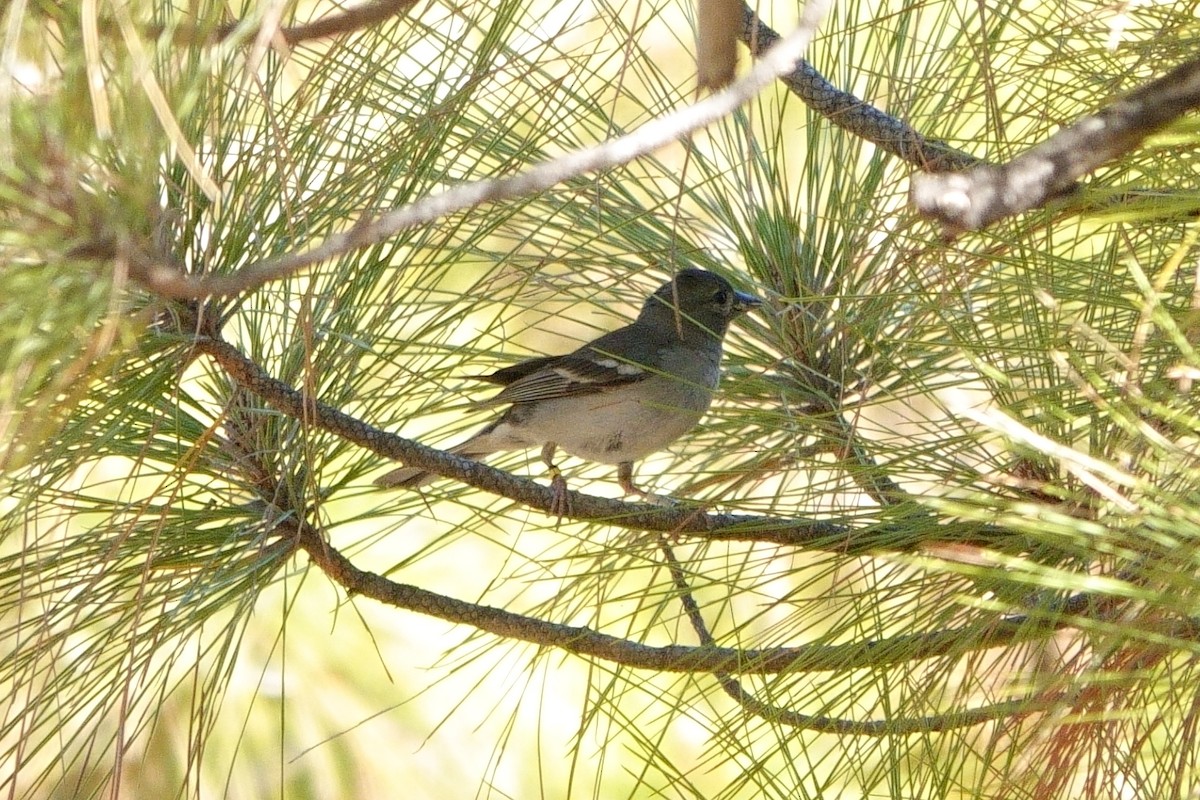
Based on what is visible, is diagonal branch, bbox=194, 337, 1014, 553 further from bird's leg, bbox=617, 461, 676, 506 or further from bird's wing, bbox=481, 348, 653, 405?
bird's wing, bbox=481, 348, 653, 405

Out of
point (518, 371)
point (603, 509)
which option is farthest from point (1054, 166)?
point (518, 371)

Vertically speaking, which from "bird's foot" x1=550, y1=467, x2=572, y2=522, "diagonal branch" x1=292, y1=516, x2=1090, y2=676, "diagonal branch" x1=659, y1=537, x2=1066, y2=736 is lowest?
"diagonal branch" x1=659, y1=537, x2=1066, y2=736

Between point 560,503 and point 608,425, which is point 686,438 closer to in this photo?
point 608,425

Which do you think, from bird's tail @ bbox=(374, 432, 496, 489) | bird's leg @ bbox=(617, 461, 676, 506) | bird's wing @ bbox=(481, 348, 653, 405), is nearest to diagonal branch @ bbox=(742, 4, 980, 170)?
bird's leg @ bbox=(617, 461, 676, 506)

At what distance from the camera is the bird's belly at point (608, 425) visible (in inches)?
133

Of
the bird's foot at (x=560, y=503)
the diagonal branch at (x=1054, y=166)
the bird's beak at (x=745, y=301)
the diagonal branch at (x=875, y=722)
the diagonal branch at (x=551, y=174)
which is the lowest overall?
the diagonal branch at (x=875, y=722)

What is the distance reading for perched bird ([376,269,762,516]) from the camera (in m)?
3.24

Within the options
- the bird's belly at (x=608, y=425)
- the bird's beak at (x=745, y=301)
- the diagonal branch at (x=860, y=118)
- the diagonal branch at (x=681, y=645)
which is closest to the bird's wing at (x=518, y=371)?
the bird's belly at (x=608, y=425)

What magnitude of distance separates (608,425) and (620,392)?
0.86 feet

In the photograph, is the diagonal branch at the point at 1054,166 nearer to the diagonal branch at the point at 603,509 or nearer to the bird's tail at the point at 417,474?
the diagonal branch at the point at 603,509

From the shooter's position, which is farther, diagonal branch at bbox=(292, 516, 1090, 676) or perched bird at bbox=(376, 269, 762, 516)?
perched bird at bbox=(376, 269, 762, 516)

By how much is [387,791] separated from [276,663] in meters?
0.48

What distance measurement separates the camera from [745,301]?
2764 millimetres

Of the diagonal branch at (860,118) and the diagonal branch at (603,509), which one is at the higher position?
the diagonal branch at (860,118)
